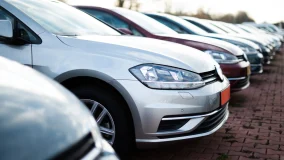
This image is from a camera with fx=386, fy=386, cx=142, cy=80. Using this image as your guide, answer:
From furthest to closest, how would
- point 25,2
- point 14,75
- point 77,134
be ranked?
point 25,2
point 14,75
point 77,134

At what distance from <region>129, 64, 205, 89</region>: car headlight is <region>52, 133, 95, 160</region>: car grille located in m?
1.39

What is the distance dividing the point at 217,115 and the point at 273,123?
180 centimetres

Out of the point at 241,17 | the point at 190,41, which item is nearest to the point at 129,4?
the point at 190,41

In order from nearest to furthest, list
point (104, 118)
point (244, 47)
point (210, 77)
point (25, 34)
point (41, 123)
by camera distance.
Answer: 1. point (41, 123)
2. point (104, 118)
3. point (25, 34)
4. point (210, 77)
5. point (244, 47)

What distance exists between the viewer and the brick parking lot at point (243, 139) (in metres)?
3.50

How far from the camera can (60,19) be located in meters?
3.61

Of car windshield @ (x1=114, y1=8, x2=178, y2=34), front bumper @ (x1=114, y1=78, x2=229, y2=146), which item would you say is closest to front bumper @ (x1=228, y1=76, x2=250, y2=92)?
car windshield @ (x1=114, y1=8, x2=178, y2=34)

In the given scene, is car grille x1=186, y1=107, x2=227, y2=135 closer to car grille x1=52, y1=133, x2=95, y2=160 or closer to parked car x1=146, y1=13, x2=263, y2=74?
car grille x1=52, y1=133, x2=95, y2=160

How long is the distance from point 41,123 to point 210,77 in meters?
2.31

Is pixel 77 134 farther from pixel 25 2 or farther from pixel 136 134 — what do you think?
pixel 25 2

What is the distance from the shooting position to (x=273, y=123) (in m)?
4.83

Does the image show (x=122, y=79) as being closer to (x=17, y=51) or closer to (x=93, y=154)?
(x=17, y=51)

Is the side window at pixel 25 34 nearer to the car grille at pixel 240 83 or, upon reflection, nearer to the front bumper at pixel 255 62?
the car grille at pixel 240 83

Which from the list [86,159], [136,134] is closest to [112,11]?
[136,134]
